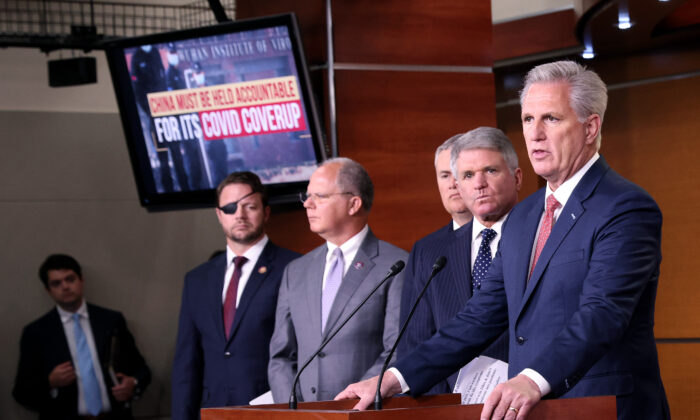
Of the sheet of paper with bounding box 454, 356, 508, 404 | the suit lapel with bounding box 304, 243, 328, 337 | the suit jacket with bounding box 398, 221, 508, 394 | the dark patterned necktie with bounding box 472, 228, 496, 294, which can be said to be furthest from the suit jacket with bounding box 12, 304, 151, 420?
the sheet of paper with bounding box 454, 356, 508, 404

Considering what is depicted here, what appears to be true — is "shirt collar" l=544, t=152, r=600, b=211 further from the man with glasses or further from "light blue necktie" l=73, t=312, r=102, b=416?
"light blue necktie" l=73, t=312, r=102, b=416

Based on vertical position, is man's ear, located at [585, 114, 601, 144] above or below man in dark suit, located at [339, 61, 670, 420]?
above

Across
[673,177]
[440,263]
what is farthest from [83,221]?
[440,263]

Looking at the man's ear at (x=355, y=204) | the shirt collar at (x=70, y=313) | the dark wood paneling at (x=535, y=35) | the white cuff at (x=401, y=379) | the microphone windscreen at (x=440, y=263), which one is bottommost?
the shirt collar at (x=70, y=313)

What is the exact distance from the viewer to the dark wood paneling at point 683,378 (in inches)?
193

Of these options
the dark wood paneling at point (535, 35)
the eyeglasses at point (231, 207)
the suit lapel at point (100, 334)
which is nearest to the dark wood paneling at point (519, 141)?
the dark wood paneling at point (535, 35)

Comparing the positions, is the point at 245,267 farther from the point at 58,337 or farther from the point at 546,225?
the point at 58,337

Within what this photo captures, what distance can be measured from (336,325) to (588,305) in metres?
1.47

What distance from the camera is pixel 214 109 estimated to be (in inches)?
176

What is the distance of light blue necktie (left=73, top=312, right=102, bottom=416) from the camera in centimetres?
534

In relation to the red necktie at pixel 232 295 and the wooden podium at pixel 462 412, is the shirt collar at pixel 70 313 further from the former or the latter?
the wooden podium at pixel 462 412

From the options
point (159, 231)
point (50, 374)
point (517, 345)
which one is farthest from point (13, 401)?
point (517, 345)

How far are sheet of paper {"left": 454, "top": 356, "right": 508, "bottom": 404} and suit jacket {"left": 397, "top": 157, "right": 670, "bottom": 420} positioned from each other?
7 cm

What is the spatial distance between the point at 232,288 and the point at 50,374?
222 centimetres
